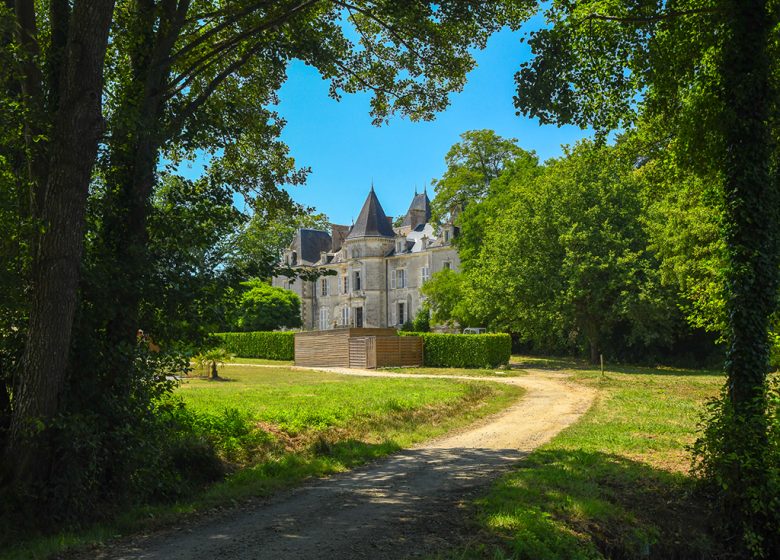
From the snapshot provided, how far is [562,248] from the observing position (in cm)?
3225

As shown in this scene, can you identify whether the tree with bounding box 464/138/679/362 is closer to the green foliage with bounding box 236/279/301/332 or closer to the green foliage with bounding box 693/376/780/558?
the green foliage with bounding box 236/279/301/332

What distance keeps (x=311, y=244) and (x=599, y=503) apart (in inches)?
2539

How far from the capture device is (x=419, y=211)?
214ft

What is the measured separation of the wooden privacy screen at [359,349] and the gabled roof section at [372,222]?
25739mm

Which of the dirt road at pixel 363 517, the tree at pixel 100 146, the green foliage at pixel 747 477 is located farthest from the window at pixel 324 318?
the green foliage at pixel 747 477

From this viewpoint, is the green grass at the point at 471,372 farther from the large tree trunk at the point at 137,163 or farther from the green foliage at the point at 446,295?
the large tree trunk at the point at 137,163

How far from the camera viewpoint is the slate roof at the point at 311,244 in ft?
230

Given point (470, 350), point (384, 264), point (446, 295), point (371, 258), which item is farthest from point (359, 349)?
point (384, 264)

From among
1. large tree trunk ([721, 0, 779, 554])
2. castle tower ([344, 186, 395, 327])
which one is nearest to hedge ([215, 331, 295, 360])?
castle tower ([344, 186, 395, 327])

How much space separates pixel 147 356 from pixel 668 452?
8315mm

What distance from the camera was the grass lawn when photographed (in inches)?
266

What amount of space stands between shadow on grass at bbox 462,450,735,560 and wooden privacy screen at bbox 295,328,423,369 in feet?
72.6

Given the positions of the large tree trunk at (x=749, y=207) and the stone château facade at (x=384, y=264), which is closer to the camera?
the large tree trunk at (x=749, y=207)

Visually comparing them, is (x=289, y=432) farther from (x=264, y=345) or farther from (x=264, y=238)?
(x=264, y=345)
